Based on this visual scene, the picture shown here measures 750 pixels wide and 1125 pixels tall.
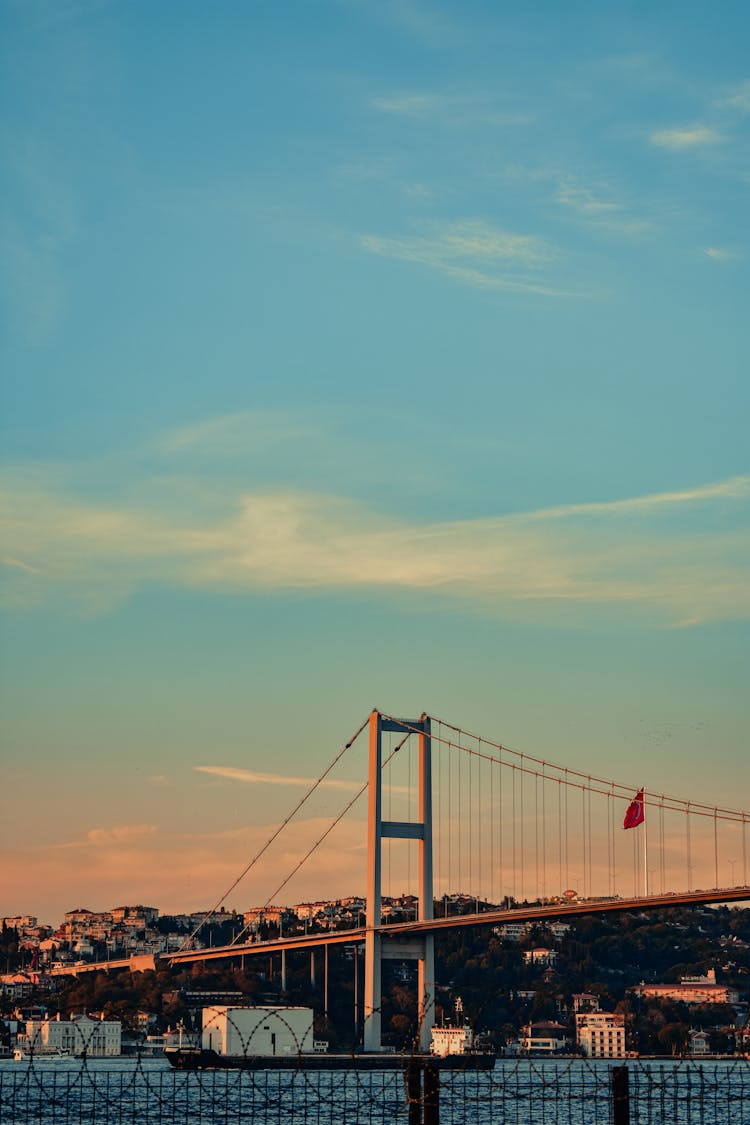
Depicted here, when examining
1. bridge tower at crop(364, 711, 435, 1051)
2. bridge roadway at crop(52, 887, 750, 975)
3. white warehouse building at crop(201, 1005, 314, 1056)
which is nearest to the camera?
bridge roadway at crop(52, 887, 750, 975)

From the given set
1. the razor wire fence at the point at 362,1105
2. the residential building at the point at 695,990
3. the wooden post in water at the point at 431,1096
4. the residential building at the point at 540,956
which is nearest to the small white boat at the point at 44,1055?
the razor wire fence at the point at 362,1105

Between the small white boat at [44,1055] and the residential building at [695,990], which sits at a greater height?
the residential building at [695,990]

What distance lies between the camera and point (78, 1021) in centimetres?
11156

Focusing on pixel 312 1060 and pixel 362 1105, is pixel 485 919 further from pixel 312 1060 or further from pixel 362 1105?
pixel 362 1105

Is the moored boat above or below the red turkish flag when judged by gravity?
below

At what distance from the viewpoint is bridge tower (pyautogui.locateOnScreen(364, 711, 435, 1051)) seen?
77750 mm

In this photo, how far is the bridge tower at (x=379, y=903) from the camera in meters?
77.8

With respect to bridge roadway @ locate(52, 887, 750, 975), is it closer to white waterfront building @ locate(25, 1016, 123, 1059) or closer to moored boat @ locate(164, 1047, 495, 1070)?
moored boat @ locate(164, 1047, 495, 1070)

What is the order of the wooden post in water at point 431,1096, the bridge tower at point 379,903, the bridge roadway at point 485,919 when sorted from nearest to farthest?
the wooden post in water at point 431,1096 → the bridge roadway at point 485,919 → the bridge tower at point 379,903

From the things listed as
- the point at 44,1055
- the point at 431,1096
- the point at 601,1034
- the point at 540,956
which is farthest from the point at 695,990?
the point at 431,1096

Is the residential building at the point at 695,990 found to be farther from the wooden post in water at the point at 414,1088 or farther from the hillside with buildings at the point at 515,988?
the wooden post in water at the point at 414,1088

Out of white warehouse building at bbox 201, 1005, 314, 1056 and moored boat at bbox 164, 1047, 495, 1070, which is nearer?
moored boat at bbox 164, 1047, 495, 1070

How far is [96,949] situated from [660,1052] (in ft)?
258

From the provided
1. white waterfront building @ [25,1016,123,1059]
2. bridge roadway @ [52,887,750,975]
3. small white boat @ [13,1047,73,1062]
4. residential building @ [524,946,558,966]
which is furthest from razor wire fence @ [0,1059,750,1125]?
residential building @ [524,946,558,966]
